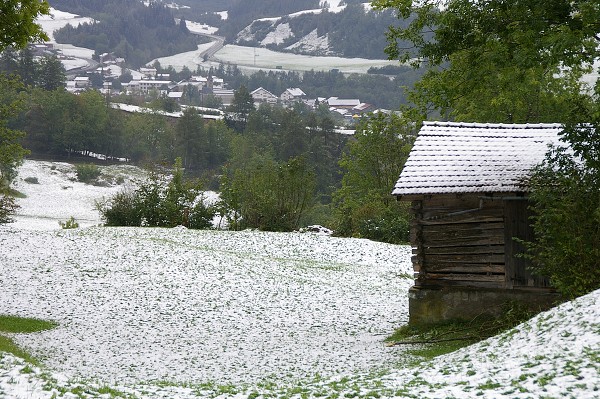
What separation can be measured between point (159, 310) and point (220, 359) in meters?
6.00

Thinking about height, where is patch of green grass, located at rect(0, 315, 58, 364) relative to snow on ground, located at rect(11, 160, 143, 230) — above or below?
above

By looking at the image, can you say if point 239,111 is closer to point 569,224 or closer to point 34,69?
point 34,69

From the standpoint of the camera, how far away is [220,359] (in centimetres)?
1681

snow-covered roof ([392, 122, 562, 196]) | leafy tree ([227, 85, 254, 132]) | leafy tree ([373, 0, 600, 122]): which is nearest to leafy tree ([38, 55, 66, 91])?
leafy tree ([227, 85, 254, 132])

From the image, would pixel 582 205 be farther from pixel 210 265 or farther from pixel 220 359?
pixel 210 265

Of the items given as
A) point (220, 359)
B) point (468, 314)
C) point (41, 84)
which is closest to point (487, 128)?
point (468, 314)

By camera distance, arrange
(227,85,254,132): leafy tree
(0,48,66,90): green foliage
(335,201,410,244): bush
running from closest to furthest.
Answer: (335,201,410,244): bush < (0,48,66,90): green foliage < (227,85,254,132): leafy tree

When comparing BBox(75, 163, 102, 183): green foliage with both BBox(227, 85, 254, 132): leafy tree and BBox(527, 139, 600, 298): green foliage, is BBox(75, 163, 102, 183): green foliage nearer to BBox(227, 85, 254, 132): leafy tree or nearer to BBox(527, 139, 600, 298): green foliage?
BBox(227, 85, 254, 132): leafy tree

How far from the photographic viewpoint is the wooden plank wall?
17.7 m

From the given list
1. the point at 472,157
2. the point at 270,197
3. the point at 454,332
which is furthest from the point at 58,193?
the point at 454,332

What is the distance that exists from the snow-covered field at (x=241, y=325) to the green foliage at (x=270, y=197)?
4.33 meters

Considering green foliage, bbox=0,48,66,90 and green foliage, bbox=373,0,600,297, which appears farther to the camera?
green foliage, bbox=0,48,66,90

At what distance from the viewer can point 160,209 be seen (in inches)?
1651

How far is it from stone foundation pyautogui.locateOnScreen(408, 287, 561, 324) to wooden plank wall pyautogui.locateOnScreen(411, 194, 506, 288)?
0.68 ft
